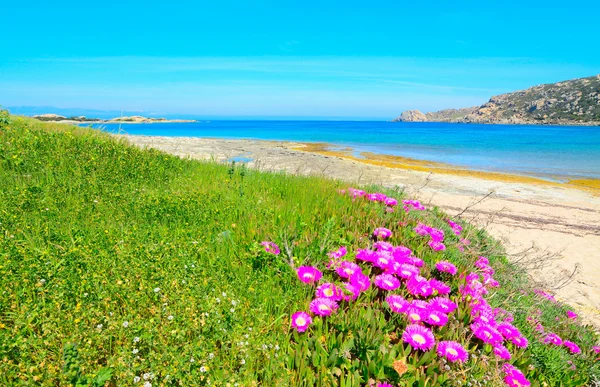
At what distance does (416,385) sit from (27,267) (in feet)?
10.3

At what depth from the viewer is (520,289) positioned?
4.57m

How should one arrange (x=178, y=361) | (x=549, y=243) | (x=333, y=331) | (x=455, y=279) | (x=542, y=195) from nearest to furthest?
(x=178, y=361) < (x=333, y=331) < (x=455, y=279) < (x=549, y=243) < (x=542, y=195)

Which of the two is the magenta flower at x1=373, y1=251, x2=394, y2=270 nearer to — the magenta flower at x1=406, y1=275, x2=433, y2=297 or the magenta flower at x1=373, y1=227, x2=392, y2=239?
the magenta flower at x1=406, y1=275, x2=433, y2=297

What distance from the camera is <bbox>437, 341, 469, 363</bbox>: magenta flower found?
249 cm

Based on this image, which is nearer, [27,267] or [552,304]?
[27,267]

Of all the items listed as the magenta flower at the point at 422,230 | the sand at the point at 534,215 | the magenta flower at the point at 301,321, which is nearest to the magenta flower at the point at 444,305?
the magenta flower at the point at 301,321

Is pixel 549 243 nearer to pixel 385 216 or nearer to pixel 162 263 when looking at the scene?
pixel 385 216

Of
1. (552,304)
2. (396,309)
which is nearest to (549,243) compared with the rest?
(552,304)

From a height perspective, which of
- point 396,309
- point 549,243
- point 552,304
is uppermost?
point 396,309

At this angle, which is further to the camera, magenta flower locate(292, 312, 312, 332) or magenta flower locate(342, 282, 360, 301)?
magenta flower locate(342, 282, 360, 301)

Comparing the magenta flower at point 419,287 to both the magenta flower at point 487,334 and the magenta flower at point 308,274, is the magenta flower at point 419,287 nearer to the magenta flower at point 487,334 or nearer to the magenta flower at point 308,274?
the magenta flower at point 487,334

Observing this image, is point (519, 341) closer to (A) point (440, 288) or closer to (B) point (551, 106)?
(A) point (440, 288)

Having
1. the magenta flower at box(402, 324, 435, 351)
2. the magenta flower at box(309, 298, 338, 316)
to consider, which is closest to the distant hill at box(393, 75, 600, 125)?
Result: the magenta flower at box(402, 324, 435, 351)

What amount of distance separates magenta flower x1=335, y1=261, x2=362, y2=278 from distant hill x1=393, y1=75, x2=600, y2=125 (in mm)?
148646
